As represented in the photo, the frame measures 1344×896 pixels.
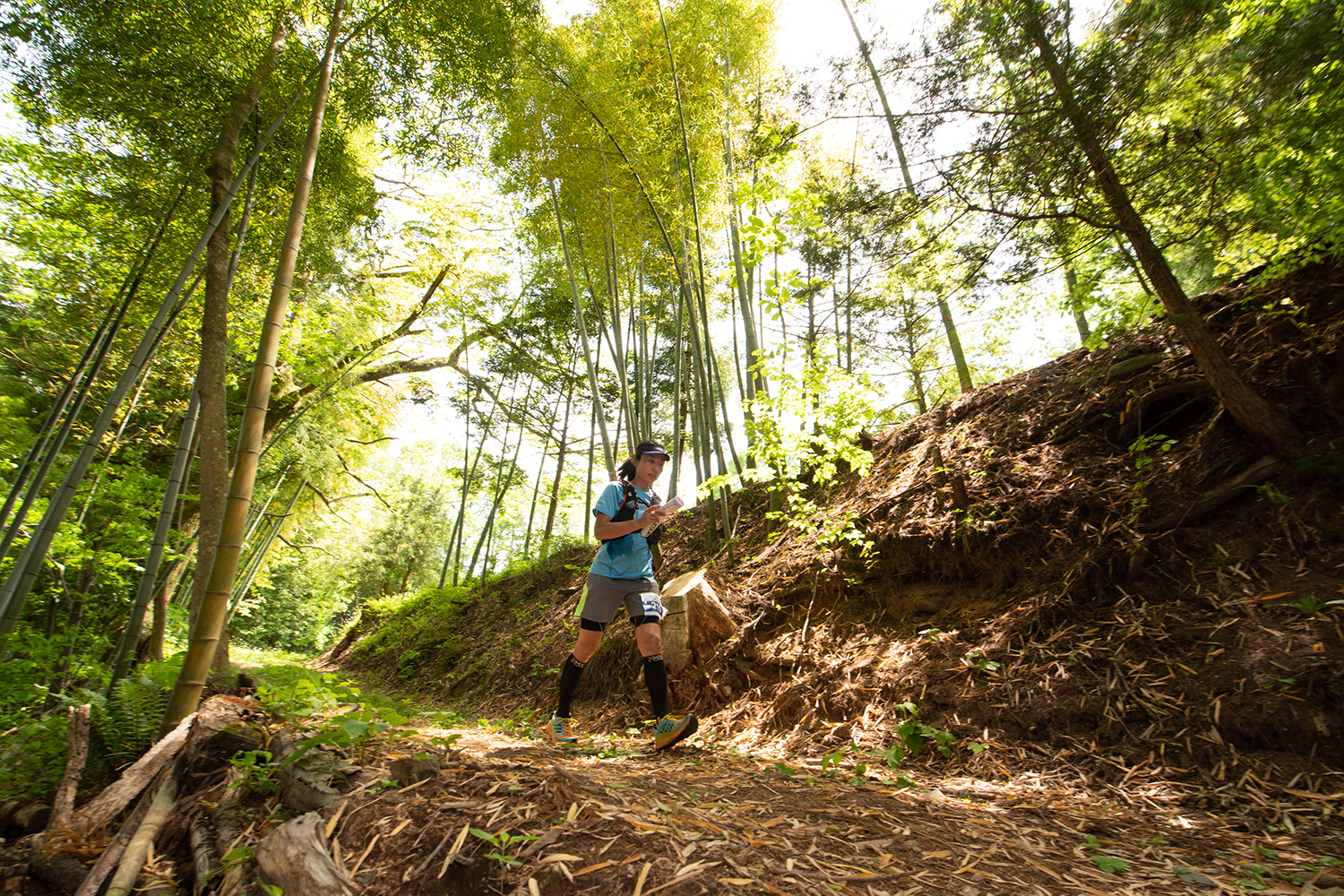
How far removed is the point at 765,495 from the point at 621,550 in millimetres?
2303

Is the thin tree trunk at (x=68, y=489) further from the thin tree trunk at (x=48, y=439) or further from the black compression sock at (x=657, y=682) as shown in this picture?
the black compression sock at (x=657, y=682)

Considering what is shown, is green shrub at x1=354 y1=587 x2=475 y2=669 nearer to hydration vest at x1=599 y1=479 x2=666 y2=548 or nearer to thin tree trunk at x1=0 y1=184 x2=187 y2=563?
thin tree trunk at x1=0 y1=184 x2=187 y2=563

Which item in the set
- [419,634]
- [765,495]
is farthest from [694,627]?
[419,634]

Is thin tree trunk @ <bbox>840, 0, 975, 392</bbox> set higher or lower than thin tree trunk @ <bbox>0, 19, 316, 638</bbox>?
higher

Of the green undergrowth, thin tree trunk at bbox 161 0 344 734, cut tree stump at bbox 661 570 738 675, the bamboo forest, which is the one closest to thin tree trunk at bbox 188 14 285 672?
the bamboo forest

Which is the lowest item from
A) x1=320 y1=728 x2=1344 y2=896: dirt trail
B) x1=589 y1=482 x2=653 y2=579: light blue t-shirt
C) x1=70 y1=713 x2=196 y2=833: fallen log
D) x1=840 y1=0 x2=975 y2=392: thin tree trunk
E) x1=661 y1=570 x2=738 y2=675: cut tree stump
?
x1=320 y1=728 x2=1344 y2=896: dirt trail

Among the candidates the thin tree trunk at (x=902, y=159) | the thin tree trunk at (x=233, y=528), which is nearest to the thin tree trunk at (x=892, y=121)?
the thin tree trunk at (x=902, y=159)

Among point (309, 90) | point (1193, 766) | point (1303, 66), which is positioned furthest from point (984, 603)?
point (309, 90)

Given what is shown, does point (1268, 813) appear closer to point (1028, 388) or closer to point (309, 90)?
point (1028, 388)

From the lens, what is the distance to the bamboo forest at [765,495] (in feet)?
4.75

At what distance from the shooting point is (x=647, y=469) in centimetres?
291

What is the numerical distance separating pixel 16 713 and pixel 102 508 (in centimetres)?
273

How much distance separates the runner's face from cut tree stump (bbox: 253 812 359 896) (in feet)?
6.38

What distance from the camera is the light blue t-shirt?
287 centimetres
